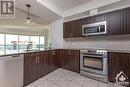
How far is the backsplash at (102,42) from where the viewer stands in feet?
11.5

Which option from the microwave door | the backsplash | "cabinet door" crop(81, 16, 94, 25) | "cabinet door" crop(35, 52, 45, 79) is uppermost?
"cabinet door" crop(81, 16, 94, 25)

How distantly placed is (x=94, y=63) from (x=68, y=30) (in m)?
2.08

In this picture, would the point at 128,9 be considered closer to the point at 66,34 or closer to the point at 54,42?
the point at 66,34

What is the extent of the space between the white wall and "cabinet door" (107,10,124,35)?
2.54m

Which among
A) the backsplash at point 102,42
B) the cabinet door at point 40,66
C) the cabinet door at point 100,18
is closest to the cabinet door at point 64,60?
the backsplash at point 102,42

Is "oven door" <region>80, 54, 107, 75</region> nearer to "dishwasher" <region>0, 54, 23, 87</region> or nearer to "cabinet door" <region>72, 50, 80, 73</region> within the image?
"cabinet door" <region>72, 50, 80, 73</region>

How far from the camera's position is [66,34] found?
16.6 feet

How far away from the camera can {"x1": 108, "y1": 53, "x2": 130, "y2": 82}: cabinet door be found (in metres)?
2.81

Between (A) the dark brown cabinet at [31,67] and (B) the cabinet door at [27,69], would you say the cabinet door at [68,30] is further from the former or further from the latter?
(B) the cabinet door at [27,69]

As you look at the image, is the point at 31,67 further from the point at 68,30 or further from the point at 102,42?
the point at 102,42

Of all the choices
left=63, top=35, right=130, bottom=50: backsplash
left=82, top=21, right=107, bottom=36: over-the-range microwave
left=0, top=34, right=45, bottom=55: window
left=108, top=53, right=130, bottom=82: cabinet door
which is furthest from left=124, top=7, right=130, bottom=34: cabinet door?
left=0, top=34, right=45, bottom=55: window

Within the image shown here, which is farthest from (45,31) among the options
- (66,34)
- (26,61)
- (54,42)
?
(26,61)

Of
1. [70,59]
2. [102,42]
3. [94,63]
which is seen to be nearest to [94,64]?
[94,63]

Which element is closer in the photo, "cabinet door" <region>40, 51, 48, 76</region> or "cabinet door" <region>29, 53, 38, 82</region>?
"cabinet door" <region>29, 53, 38, 82</region>
